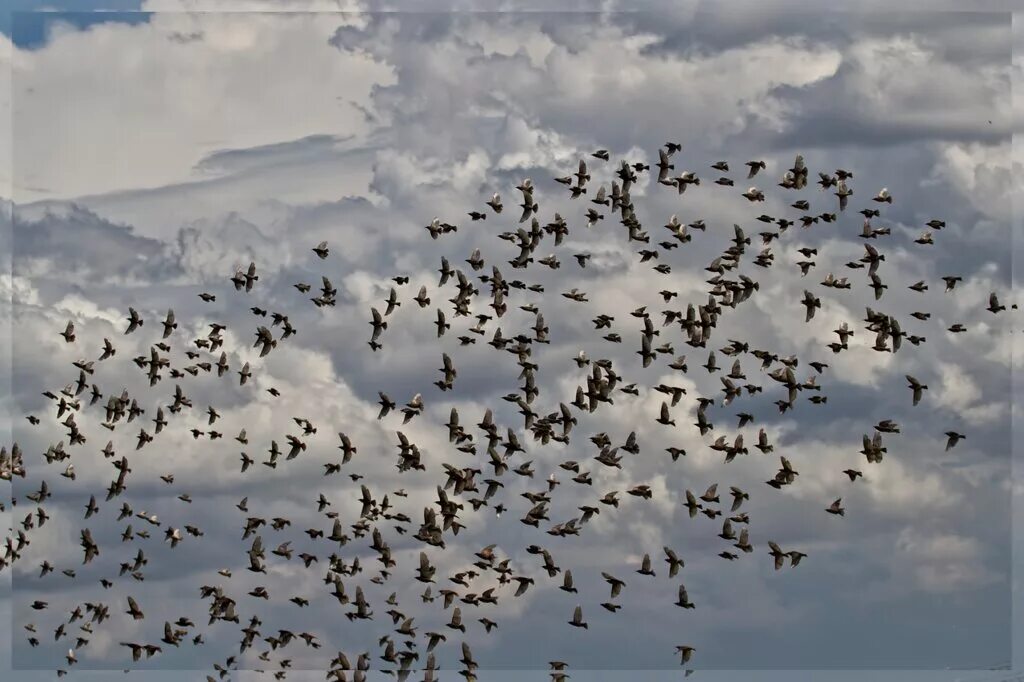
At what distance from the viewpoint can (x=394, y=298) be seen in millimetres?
136375

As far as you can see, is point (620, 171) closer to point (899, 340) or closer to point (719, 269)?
point (719, 269)

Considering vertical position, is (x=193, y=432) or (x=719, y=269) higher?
(x=719, y=269)

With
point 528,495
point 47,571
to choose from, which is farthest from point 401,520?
point 47,571

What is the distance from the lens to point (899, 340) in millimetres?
132125

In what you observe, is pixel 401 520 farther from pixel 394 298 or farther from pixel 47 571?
pixel 47 571

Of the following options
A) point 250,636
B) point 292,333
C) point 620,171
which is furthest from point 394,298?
point 250,636

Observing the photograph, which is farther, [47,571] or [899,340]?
[47,571]

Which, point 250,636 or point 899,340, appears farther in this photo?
point 250,636

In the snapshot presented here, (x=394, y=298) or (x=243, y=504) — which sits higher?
(x=394, y=298)

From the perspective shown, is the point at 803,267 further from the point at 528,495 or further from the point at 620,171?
the point at 528,495

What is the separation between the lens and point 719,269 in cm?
13675

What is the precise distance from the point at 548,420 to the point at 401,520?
14.9 meters

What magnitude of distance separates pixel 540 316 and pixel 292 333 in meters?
Result: 17.5

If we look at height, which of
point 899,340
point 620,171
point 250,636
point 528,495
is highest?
point 620,171
